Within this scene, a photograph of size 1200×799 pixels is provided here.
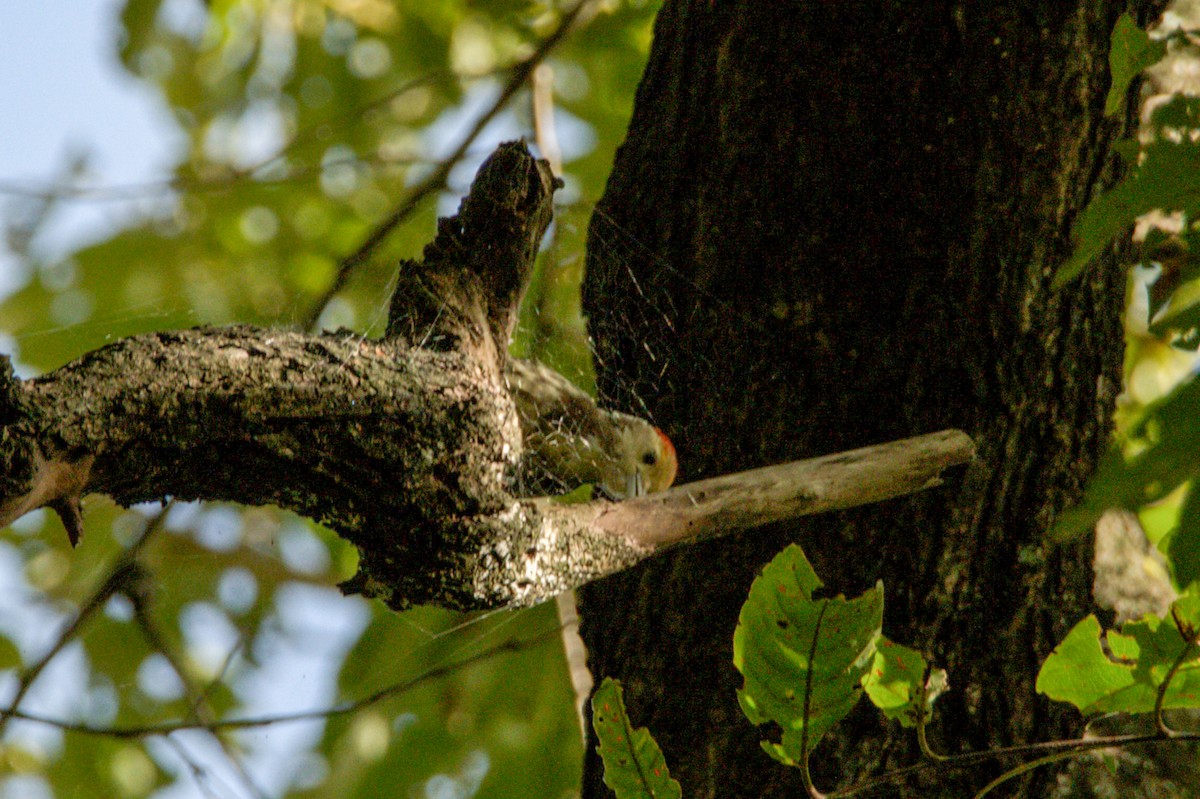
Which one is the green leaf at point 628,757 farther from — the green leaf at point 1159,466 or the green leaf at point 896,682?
the green leaf at point 1159,466

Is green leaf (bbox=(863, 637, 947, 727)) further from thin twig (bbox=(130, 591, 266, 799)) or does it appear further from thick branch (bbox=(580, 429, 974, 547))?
thin twig (bbox=(130, 591, 266, 799))

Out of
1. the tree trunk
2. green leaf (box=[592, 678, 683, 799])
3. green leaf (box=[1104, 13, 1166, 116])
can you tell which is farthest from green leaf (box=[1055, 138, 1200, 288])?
the tree trunk

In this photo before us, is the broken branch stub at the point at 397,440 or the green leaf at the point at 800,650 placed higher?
the broken branch stub at the point at 397,440

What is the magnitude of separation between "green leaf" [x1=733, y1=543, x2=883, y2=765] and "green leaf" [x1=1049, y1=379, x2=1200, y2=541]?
0.39m

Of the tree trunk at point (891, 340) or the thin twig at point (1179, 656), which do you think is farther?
the tree trunk at point (891, 340)

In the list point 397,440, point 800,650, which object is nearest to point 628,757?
point 800,650

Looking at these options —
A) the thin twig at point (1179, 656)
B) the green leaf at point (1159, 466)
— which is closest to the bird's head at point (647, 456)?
the thin twig at point (1179, 656)

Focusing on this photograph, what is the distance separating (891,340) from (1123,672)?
57 cm

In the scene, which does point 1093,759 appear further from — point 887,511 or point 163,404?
point 163,404

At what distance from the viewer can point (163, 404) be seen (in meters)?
0.87

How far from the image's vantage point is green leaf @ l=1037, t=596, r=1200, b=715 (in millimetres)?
955

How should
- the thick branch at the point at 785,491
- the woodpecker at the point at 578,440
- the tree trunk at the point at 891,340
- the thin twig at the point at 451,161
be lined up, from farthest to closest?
the thin twig at the point at 451,161 < the woodpecker at the point at 578,440 < the tree trunk at the point at 891,340 < the thick branch at the point at 785,491

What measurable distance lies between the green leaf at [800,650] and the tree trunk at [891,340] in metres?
0.42

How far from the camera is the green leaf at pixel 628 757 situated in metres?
0.97
